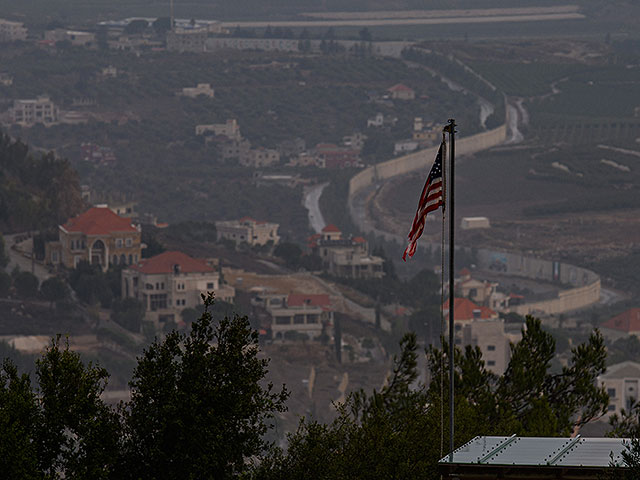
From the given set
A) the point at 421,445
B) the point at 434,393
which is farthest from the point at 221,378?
the point at 434,393

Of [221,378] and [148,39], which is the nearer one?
[221,378]

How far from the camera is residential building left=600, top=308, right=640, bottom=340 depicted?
75438mm

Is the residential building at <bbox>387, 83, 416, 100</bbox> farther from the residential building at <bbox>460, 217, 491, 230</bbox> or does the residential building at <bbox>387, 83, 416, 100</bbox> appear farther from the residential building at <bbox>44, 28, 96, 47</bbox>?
the residential building at <bbox>460, 217, 491, 230</bbox>

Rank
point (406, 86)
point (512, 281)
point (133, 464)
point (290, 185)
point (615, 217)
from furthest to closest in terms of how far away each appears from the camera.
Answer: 1. point (406, 86)
2. point (290, 185)
3. point (615, 217)
4. point (512, 281)
5. point (133, 464)

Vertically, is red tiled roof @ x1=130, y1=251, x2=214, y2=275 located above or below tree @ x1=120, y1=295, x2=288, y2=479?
below

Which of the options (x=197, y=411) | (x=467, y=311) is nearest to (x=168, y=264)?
(x=467, y=311)

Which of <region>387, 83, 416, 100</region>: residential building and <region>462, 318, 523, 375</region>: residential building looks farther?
<region>387, 83, 416, 100</region>: residential building

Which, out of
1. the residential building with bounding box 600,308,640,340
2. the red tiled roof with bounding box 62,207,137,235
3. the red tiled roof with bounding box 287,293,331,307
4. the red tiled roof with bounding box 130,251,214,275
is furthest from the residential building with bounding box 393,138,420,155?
the red tiled roof with bounding box 130,251,214,275

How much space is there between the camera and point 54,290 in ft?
224

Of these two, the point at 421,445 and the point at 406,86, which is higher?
the point at 421,445

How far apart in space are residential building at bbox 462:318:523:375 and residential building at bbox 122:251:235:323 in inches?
462

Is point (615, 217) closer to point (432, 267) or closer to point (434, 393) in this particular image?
point (432, 267)

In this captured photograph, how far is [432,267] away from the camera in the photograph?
3875 inches

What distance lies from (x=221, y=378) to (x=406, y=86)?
14949 centimetres
